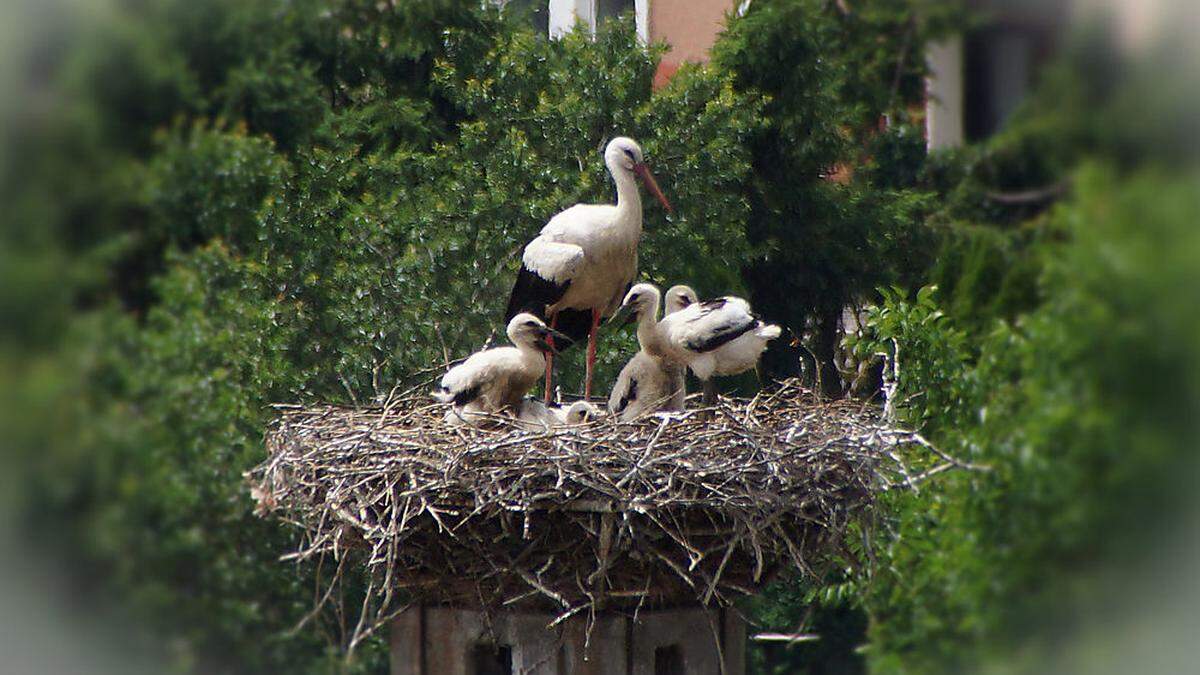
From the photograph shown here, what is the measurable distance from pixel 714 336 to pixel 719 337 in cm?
2

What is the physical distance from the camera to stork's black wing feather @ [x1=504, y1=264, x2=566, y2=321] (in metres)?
6.36

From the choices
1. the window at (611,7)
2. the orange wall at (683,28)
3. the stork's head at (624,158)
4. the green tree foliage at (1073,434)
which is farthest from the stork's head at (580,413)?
the window at (611,7)

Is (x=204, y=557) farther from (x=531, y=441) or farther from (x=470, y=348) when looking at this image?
(x=470, y=348)

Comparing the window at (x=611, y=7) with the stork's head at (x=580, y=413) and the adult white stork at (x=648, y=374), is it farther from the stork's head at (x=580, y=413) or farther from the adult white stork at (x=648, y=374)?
the stork's head at (x=580, y=413)

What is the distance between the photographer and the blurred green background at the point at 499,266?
371 centimetres

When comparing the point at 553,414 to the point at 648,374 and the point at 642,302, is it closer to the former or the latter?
the point at 648,374

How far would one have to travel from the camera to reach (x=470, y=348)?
7746 millimetres

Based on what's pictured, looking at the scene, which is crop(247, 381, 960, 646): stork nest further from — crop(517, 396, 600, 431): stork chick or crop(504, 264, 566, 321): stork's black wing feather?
crop(504, 264, 566, 321): stork's black wing feather

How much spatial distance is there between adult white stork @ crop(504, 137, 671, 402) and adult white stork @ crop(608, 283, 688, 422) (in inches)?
14.8

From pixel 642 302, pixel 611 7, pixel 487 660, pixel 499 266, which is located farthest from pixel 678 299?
pixel 611 7

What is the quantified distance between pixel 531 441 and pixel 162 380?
1.24 m

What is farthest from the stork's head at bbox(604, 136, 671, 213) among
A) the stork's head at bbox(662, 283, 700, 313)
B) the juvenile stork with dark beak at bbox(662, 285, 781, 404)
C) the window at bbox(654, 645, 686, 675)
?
the window at bbox(654, 645, 686, 675)

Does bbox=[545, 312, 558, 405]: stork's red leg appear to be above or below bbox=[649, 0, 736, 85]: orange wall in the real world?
below

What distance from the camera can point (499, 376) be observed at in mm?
5688
